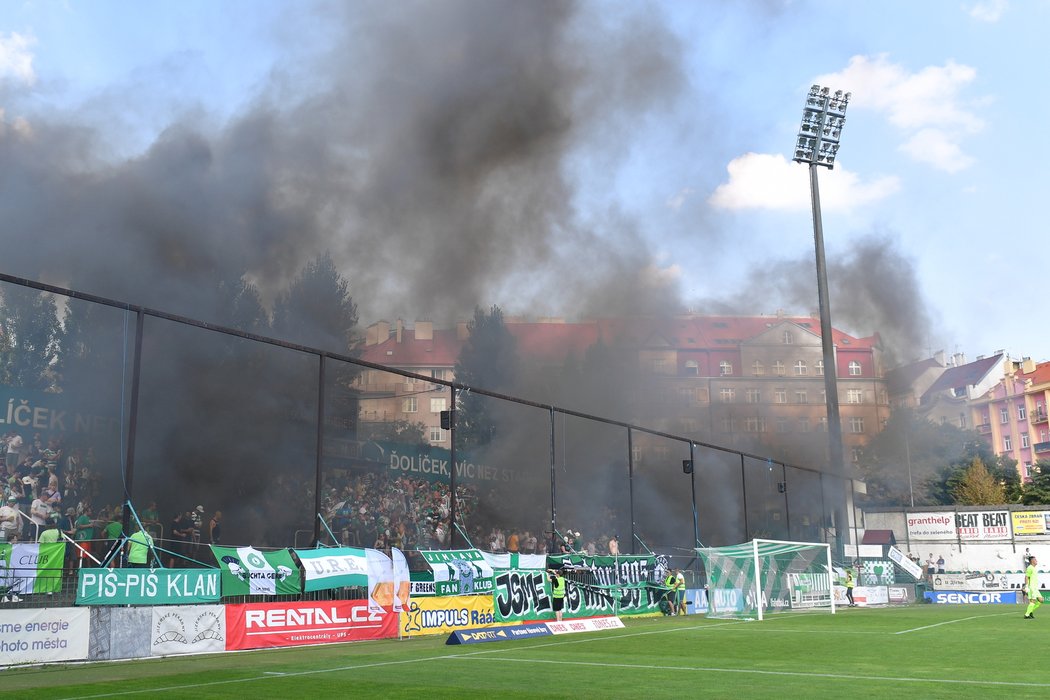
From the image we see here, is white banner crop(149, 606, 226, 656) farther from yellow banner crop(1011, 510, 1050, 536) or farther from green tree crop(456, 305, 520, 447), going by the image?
yellow banner crop(1011, 510, 1050, 536)

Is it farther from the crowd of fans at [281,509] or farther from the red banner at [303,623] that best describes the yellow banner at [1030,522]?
the red banner at [303,623]

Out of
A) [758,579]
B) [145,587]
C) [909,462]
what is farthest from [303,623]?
[909,462]

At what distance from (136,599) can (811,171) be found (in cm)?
4910

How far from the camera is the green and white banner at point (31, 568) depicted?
14125 millimetres

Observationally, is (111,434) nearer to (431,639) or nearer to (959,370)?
(431,639)

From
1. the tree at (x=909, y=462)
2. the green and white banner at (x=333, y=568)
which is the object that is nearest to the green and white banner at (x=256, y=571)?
the green and white banner at (x=333, y=568)

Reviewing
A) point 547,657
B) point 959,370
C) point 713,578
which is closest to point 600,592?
point 713,578

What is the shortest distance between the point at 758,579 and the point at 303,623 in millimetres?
14200

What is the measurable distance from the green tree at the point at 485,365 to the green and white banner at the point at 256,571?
109 ft

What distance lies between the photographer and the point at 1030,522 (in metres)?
48.8

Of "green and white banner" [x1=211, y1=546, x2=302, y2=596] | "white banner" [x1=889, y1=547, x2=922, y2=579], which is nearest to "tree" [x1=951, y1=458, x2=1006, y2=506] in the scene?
"white banner" [x1=889, y1=547, x2=922, y2=579]

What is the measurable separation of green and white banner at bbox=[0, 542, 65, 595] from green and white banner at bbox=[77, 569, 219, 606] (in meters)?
0.47

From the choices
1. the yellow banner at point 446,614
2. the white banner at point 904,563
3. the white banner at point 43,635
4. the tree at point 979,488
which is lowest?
the white banner at point 904,563

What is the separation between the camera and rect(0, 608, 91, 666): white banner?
1351 cm
